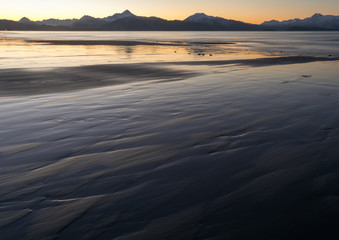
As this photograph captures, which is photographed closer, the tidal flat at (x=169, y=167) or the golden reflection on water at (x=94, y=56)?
the tidal flat at (x=169, y=167)

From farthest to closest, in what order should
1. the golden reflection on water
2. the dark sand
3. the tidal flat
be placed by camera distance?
1. the golden reflection on water
2. the dark sand
3. the tidal flat

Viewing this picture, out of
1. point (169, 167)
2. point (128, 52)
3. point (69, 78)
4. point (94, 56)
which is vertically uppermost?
point (128, 52)

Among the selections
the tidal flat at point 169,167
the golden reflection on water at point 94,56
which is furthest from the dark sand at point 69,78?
the golden reflection on water at point 94,56

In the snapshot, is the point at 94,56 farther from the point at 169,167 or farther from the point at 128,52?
the point at 169,167

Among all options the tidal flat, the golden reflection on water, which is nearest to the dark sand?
the tidal flat

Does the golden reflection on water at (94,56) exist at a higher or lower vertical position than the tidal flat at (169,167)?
higher

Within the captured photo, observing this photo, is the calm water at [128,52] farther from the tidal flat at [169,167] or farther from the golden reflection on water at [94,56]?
the tidal flat at [169,167]

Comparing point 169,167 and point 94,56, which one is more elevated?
point 94,56

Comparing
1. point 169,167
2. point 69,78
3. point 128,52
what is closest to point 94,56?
point 128,52

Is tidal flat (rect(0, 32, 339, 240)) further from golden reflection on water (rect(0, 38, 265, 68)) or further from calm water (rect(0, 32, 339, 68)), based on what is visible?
calm water (rect(0, 32, 339, 68))

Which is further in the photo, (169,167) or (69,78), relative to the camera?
(69,78)

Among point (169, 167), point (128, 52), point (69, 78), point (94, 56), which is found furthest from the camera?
point (128, 52)

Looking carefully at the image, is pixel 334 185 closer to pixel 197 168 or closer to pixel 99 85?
pixel 197 168

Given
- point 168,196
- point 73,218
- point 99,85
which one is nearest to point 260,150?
point 168,196
